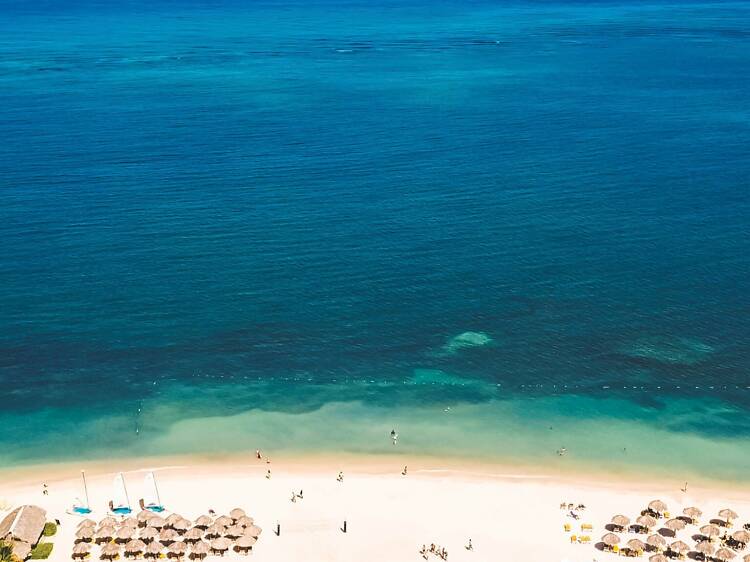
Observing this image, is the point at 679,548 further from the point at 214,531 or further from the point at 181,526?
the point at 181,526

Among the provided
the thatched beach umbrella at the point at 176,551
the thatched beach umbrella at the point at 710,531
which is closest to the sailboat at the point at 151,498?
the thatched beach umbrella at the point at 176,551

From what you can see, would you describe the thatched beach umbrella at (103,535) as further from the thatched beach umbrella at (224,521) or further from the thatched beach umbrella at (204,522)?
the thatched beach umbrella at (224,521)

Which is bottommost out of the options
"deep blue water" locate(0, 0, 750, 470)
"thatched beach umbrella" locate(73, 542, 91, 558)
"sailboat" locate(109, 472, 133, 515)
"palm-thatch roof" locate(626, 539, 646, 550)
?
"thatched beach umbrella" locate(73, 542, 91, 558)

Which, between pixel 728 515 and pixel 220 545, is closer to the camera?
pixel 220 545

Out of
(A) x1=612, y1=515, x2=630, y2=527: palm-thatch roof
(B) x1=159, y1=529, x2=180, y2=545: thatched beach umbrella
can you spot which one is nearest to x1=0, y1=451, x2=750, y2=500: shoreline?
(A) x1=612, y1=515, x2=630, y2=527: palm-thatch roof

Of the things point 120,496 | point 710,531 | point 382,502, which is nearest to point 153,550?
point 120,496

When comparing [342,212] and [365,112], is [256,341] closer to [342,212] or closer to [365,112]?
[342,212]

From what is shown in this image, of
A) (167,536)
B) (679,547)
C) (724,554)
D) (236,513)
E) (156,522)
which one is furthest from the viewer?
(236,513)

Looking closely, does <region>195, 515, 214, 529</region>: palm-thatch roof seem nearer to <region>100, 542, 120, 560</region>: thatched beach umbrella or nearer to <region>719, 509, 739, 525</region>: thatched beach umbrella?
<region>100, 542, 120, 560</region>: thatched beach umbrella
